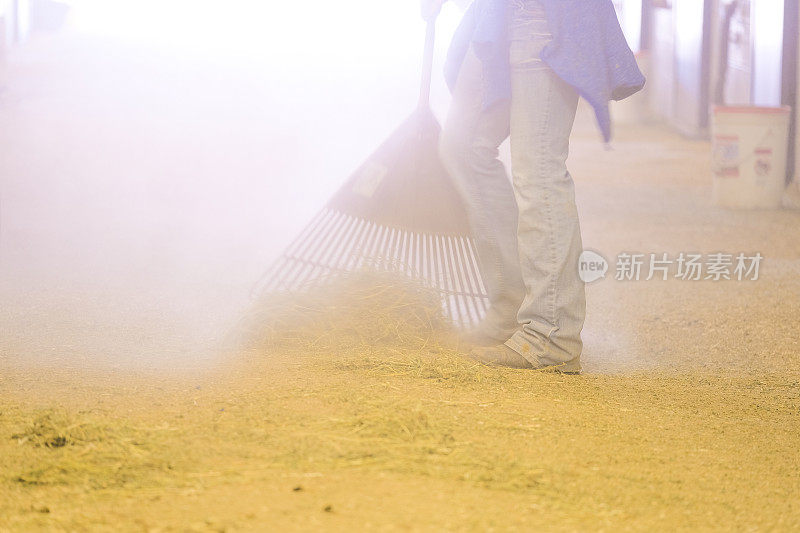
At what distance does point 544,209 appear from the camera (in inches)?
105

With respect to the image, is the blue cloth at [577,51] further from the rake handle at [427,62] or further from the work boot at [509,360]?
the work boot at [509,360]

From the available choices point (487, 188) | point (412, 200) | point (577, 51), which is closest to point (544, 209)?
point (487, 188)

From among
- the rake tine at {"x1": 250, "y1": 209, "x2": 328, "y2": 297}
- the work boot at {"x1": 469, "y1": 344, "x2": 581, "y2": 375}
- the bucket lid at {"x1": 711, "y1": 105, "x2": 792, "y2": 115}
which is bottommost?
the work boot at {"x1": 469, "y1": 344, "x2": 581, "y2": 375}

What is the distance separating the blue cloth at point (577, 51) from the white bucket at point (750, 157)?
13.8ft

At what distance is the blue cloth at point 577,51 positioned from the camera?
260 centimetres

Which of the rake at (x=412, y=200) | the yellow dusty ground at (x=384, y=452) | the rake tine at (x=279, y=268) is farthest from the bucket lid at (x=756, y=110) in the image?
the yellow dusty ground at (x=384, y=452)

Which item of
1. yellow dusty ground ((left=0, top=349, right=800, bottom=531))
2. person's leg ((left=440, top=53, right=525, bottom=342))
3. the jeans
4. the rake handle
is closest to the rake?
the rake handle

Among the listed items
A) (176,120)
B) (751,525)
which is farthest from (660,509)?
(176,120)

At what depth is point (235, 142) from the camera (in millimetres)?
7789

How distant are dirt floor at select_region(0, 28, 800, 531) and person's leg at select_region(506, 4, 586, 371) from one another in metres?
0.14

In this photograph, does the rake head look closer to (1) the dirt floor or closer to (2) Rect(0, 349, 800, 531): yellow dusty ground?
(1) the dirt floor

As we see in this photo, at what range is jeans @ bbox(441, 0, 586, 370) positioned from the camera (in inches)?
104

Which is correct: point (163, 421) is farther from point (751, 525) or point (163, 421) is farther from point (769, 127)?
point (769, 127)

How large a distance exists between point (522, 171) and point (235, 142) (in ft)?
17.7
